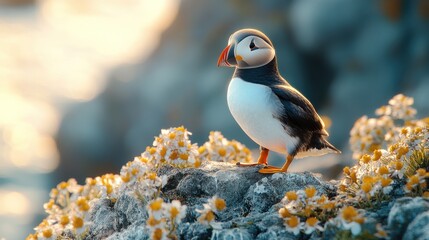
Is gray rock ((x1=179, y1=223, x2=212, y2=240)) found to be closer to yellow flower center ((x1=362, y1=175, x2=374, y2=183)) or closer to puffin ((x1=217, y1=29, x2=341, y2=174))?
puffin ((x1=217, y1=29, x2=341, y2=174))

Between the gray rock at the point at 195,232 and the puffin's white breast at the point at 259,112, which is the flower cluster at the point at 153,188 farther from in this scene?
the puffin's white breast at the point at 259,112

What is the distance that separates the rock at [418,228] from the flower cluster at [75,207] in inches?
100

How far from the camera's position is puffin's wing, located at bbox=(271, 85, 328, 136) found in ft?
22.8

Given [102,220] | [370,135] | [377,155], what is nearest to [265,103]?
[377,155]

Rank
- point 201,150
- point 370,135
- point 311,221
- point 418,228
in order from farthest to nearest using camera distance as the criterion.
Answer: point 370,135 < point 201,150 < point 311,221 < point 418,228

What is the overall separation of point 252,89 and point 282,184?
36.8 inches

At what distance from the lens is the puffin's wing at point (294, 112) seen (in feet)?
22.8

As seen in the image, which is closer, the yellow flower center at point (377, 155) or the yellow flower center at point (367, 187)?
the yellow flower center at point (367, 187)

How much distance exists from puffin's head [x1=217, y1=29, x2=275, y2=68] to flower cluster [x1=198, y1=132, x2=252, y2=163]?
1282 mm

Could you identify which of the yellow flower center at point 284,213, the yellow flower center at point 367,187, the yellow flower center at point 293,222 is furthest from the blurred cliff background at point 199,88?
the yellow flower center at point 293,222

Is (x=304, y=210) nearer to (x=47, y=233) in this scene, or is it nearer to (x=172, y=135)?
(x=172, y=135)

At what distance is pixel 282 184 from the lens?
676 cm

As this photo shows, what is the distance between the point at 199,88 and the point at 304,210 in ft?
42.7

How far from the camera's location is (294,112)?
22.9 feet
